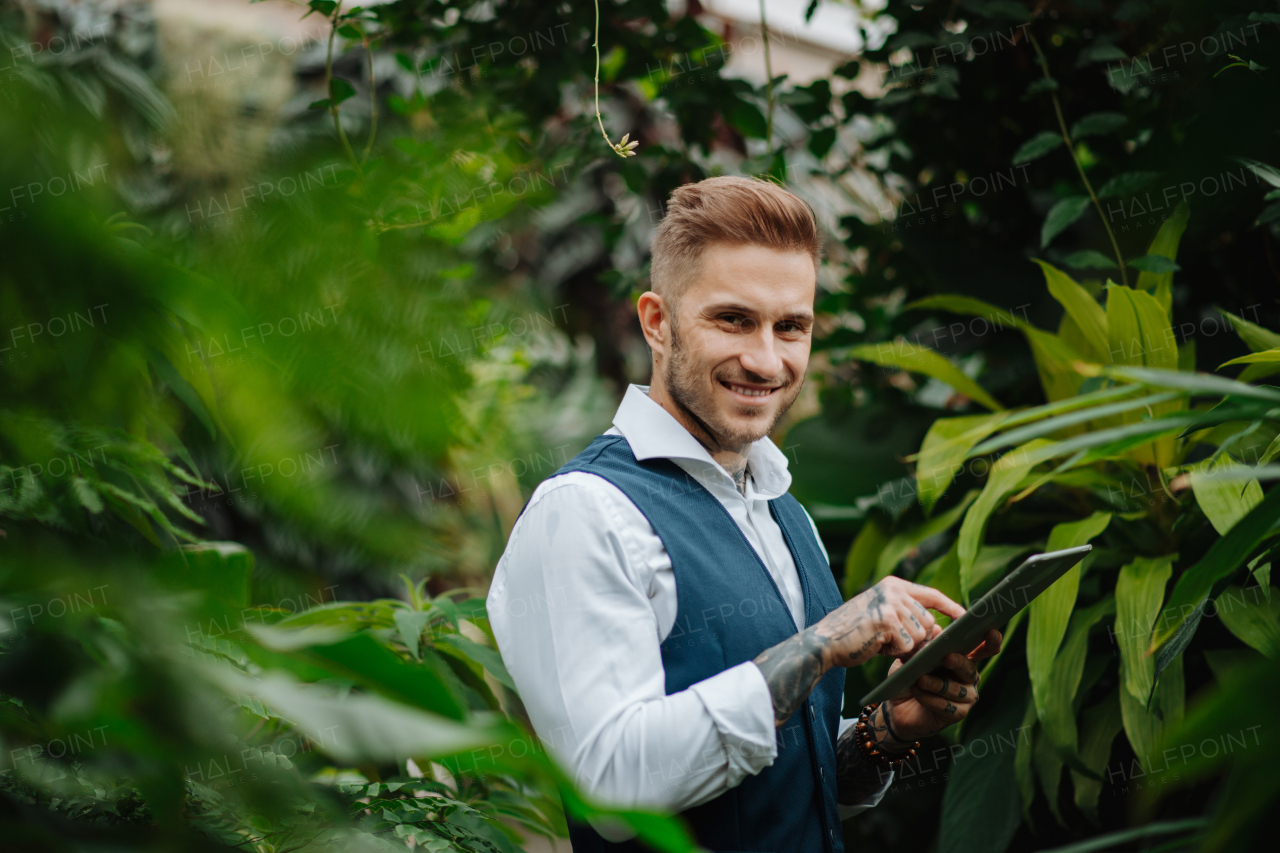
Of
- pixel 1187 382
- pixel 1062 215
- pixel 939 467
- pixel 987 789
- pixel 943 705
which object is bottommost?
pixel 987 789

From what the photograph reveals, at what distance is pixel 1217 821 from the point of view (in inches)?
11.8

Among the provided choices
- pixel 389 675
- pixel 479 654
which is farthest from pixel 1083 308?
pixel 389 675

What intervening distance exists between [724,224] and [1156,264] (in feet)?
2.91

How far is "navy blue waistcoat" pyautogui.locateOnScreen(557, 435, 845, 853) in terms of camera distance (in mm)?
986

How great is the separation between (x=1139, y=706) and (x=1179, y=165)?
119cm

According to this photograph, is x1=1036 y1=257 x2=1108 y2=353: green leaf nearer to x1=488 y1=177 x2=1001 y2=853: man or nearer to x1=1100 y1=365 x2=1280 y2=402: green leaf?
x1=488 y1=177 x2=1001 y2=853: man

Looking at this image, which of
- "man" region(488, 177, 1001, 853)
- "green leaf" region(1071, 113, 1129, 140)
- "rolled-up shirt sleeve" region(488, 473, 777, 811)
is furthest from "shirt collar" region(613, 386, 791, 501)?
"green leaf" region(1071, 113, 1129, 140)

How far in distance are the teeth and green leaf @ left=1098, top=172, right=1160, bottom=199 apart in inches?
34.0

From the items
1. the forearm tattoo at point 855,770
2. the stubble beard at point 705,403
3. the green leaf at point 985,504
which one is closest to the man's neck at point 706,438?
the stubble beard at point 705,403

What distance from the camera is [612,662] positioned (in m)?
0.90

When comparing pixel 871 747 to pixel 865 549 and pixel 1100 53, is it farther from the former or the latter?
pixel 1100 53

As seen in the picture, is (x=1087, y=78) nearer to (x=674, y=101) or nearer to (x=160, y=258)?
(x=674, y=101)

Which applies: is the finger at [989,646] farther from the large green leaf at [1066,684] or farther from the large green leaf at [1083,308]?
the large green leaf at [1083,308]

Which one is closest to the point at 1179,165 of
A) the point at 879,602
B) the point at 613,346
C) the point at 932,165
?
the point at 879,602
